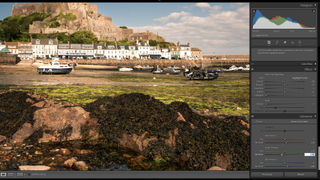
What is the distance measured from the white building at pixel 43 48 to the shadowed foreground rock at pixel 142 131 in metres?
114

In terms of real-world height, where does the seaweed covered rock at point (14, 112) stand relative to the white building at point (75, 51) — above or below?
below

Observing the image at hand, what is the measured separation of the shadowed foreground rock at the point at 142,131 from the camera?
255 inches

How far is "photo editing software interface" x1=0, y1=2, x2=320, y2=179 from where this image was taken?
3.89 m

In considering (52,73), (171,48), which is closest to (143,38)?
(171,48)

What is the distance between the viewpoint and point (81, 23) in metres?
154

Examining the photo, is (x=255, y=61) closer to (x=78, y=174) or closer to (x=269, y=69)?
(x=269, y=69)

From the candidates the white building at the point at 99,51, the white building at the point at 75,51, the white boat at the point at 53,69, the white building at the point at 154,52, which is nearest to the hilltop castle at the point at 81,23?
the white building at the point at 154,52

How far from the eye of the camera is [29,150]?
7512 mm

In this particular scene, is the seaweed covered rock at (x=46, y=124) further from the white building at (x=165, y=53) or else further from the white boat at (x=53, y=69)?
the white building at (x=165, y=53)

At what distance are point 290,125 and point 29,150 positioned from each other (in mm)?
7456

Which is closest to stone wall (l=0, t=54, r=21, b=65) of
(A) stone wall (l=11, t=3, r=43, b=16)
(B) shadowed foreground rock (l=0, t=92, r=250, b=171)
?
(B) shadowed foreground rock (l=0, t=92, r=250, b=171)

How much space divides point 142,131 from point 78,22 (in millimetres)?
160624

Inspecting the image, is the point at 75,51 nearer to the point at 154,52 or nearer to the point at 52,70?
the point at 154,52

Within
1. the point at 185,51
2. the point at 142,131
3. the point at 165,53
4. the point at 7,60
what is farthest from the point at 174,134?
the point at 185,51
